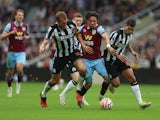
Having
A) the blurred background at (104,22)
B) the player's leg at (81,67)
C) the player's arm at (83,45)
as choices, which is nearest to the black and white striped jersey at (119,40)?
the player's arm at (83,45)

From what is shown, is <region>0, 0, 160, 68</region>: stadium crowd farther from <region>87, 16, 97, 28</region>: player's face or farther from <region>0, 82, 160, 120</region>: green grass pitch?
<region>87, 16, 97, 28</region>: player's face

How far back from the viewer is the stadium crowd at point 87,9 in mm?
28344

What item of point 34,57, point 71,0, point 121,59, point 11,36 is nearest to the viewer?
point 121,59

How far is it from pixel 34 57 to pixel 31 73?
1.99 metres

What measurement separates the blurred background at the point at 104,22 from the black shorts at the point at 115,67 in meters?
11.0

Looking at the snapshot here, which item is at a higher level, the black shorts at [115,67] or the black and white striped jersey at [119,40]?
the black and white striped jersey at [119,40]

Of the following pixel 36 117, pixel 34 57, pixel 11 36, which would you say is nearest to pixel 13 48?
pixel 11 36

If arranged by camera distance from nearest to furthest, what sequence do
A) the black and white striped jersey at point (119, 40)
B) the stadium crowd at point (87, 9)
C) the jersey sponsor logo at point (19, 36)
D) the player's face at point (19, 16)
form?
the black and white striped jersey at point (119, 40), the player's face at point (19, 16), the jersey sponsor logo at point (19, 36), the stadium crowd at point (87, 9)

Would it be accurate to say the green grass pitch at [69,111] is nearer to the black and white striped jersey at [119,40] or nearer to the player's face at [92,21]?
the black and white striped jersey at [119,40]

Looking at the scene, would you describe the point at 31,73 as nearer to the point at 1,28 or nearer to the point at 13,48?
the point at 1,28

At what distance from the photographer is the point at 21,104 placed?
1627 centimetres

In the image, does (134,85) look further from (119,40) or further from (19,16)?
(19,16)

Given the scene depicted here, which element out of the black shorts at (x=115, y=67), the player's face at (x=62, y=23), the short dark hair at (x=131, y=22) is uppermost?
the player's face at (x=62, y=23)

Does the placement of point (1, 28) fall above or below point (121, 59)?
above
